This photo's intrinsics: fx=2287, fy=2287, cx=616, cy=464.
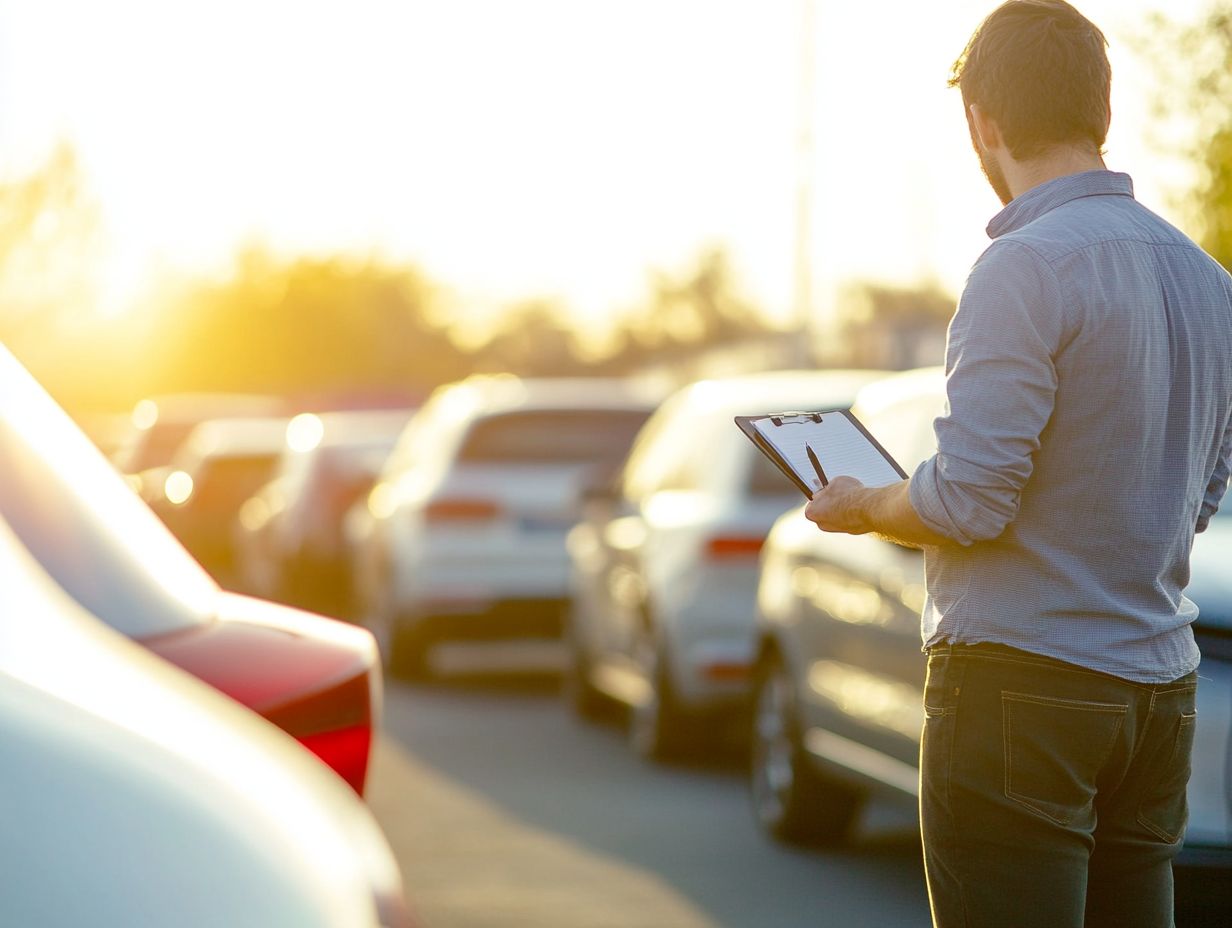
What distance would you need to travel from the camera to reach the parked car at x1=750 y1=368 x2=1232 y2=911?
17.4 ft

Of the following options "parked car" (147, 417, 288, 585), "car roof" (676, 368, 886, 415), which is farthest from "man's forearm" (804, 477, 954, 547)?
"parked car" (147, 417, 288, 585)

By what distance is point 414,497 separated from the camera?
13523 millimetres

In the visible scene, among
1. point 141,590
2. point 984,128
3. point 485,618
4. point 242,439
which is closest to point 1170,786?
point 984,128

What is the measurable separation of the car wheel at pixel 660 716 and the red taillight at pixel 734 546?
1.94 feet

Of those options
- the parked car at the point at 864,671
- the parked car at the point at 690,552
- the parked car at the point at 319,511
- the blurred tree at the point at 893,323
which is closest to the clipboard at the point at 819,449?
the parked car at the point at 864,671

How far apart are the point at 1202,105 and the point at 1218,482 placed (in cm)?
1167

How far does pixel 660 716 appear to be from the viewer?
32.0 feet

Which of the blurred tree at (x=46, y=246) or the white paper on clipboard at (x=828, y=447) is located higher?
the white paper on clipboard at (x=828, y=447)

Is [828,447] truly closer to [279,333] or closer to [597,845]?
[597,845]

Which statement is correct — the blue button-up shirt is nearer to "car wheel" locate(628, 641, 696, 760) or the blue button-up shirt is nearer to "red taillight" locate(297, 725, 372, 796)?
"red taillight" locate(297, 725, 372, 796)

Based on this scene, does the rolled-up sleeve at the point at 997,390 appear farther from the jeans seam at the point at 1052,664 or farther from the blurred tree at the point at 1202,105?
the blurred tree at the point at 1202,105

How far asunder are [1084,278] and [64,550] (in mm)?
1507

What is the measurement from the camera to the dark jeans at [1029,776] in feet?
10.4

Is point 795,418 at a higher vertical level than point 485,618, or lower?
higher
